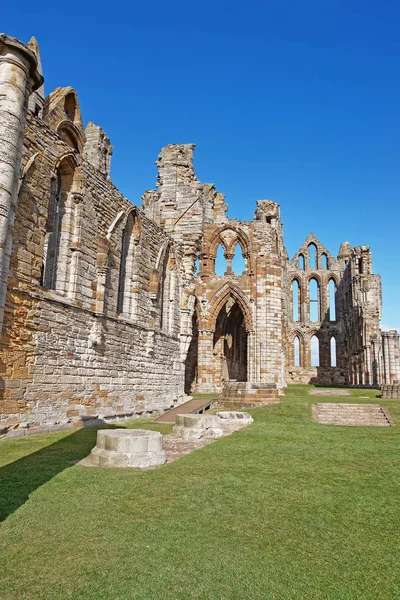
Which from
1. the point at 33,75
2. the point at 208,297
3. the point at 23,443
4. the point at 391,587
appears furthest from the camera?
the point at 208,297

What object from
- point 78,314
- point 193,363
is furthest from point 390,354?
point 78,314

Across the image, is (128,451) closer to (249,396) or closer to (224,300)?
(249,396)

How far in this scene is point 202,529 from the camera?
3.90 meters

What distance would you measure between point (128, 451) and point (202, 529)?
2566 millimetres

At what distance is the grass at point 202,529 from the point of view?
9.66 feet

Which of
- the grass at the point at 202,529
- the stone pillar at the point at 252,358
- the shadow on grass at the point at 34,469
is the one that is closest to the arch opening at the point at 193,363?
the stone pillar at the point at 252,358

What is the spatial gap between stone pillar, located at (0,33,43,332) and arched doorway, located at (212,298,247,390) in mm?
22240

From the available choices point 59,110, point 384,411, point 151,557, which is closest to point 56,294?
point 59,110

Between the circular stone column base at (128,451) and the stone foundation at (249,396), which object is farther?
the stone foundation at (249,396)

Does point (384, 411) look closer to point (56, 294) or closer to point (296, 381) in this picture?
point (56, 294)

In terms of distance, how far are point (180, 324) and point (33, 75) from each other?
14.9 m

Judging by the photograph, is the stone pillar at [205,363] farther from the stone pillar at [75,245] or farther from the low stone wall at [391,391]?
the stone pillar at [75,245]

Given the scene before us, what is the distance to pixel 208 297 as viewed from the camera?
25.8 meters

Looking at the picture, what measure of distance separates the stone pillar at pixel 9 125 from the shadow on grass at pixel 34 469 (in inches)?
69.4
